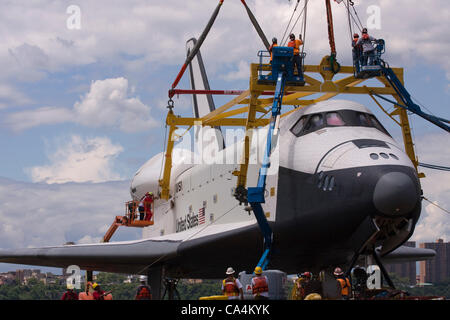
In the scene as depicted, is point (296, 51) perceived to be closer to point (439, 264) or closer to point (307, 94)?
point (307, 94)

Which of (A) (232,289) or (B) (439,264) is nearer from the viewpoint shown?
(A) (232,289)

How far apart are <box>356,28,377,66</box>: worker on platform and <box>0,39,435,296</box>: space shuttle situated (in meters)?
1.08

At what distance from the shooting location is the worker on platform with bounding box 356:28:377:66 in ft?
46.8

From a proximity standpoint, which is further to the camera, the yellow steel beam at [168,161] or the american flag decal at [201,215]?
the yellow steel beam at [168,161]

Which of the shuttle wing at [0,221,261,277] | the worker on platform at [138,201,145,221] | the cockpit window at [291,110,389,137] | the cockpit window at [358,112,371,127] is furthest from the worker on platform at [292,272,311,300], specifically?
the worker on platform at [138,201,145,221]

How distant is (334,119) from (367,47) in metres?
1.93

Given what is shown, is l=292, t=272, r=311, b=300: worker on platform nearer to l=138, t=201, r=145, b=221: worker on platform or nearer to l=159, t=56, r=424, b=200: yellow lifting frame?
l=159, t=56, r=424, b=200: yellow lifting frame

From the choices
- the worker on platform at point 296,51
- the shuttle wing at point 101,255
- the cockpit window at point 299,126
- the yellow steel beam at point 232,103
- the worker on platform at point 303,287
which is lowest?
the worker on platform at point 303,287

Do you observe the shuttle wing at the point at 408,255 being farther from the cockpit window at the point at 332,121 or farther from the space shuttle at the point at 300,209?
the cockpit window at the point at 332,121

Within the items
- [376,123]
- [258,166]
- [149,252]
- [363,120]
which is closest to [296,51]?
[363,120]

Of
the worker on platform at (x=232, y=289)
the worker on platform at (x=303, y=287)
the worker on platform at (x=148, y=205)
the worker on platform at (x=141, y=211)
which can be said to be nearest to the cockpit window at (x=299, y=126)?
the worker on platform at (x=303, y=287)

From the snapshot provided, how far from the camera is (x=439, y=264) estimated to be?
26.7m

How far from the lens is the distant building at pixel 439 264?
25672 mm

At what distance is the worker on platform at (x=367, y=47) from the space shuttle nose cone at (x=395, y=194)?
12.2ft
